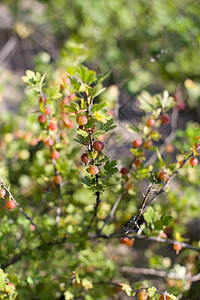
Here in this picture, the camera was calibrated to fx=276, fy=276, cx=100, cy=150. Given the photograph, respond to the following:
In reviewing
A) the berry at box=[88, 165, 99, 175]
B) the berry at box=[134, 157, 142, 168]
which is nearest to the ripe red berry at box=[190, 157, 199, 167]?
the berry at box=[134, 157, 142, 168]

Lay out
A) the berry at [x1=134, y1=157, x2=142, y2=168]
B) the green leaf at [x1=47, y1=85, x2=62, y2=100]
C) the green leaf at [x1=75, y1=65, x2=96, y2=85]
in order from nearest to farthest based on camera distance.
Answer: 1. the green leaf at [x1=75, y1=65, x2=96, y2=85]
2. the green leaf at [x1=47, y1=85, x2=62, y2=100]
3. the berry at [x1=134, y1=157, x2=142, y2=168]

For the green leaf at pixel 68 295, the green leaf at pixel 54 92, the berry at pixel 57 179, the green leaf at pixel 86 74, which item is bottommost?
the green leaf at pixel 68 295

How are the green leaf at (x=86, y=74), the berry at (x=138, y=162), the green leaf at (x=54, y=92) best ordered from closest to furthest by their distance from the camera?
the green leaf at (x=86, y=74), the green leaf at (x=54, y=92), the berry at (x=138, y=162)

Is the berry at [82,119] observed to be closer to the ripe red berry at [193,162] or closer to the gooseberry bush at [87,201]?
the gooseberry bush at [87,201]

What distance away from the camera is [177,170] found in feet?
2.67

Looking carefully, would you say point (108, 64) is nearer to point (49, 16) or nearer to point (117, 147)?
point (49, 16)

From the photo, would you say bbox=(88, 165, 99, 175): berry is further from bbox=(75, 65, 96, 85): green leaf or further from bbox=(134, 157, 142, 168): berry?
bbox=(134, 157, 142, 168): berry

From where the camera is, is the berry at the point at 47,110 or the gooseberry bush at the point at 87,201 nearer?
the gooseberry bush at the point at 87,201

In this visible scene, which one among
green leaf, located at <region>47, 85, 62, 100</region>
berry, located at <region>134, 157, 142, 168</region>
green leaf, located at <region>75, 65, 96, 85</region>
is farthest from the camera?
berry, located at <region>134, 157, 142, 168</region>

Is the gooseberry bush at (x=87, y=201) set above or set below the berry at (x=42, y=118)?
below

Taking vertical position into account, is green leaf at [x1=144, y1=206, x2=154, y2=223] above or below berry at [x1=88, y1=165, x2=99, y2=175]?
below

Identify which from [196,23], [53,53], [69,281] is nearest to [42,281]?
[69,281]

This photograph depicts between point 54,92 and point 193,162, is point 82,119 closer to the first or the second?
point 54,92

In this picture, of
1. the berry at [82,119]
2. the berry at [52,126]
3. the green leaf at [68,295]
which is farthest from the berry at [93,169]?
the green leaf at [68,295]
